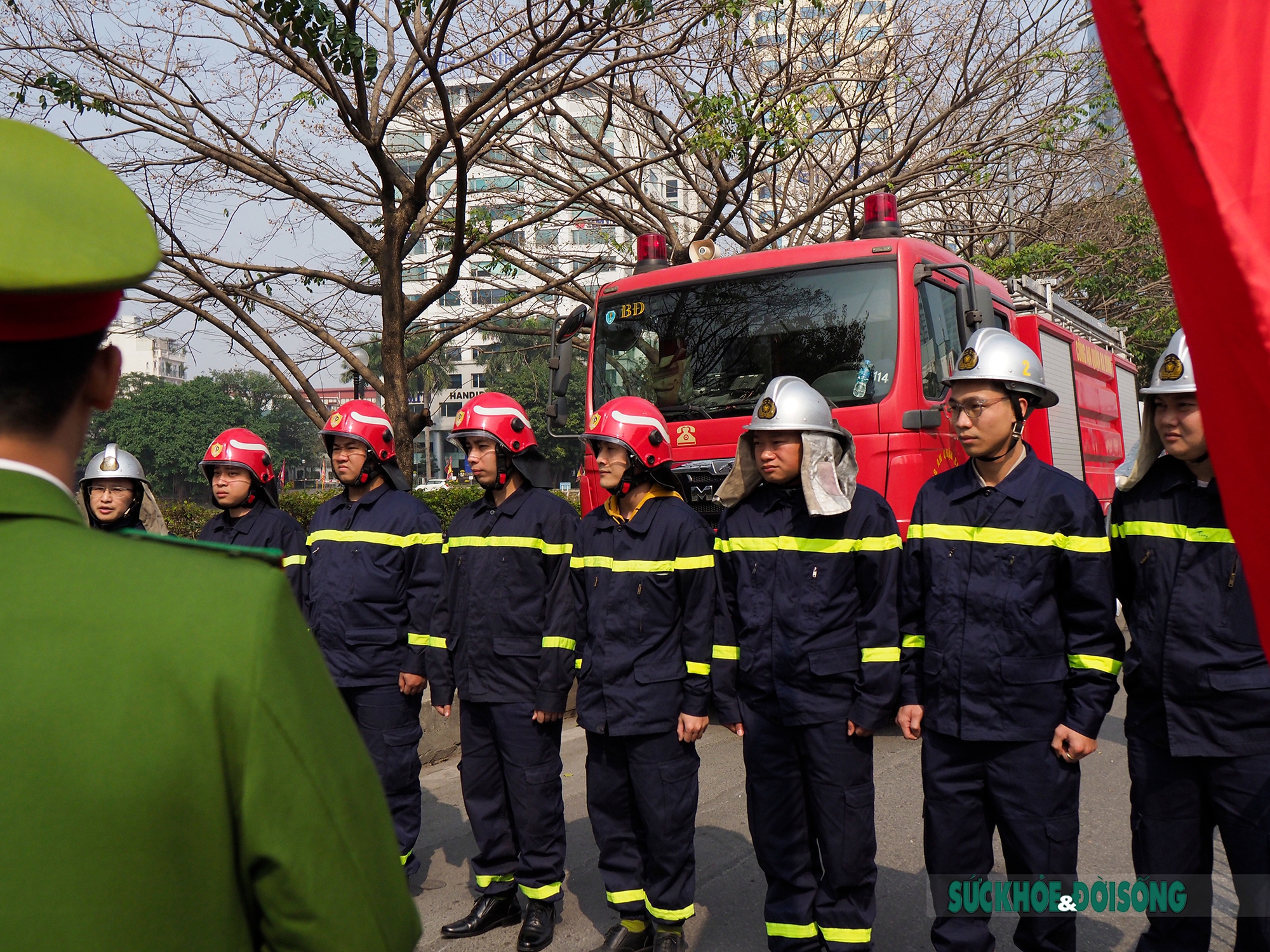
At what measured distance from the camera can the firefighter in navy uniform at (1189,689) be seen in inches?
115

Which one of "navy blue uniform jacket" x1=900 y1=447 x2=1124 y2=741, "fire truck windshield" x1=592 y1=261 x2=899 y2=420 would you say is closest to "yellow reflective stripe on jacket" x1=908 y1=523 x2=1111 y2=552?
"navy blue uniform jacket" x1=900 y1=447 x2=1124 y2=741

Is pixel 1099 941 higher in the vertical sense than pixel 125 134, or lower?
lower

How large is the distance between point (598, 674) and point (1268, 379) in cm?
327

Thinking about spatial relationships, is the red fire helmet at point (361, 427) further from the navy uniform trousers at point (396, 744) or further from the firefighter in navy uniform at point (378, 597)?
the navy uniform trousers at point (396, 744)

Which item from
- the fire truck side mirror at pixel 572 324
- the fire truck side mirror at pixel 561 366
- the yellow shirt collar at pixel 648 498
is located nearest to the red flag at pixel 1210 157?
the yellow shirt collar at pixel 648 498

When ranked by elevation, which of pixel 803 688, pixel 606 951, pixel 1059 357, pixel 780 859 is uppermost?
pixel 1059 357

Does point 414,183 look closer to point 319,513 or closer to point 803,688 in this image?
point 319,513

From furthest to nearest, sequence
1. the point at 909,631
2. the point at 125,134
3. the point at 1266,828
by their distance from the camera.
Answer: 1. the point at 125,134
2. the point at 909,631
3. the point at 1266,828

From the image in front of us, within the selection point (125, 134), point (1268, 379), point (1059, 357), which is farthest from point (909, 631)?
point (125, 134)

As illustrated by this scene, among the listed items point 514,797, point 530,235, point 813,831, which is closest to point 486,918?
point 514,797

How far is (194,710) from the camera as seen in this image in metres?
0.85

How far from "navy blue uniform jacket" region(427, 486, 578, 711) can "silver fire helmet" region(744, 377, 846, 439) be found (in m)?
1.08

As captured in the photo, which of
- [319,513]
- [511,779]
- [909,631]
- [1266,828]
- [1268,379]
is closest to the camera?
[1268,379]

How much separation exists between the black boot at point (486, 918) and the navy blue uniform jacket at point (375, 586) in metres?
1.08
